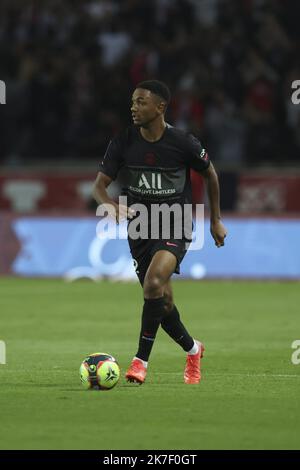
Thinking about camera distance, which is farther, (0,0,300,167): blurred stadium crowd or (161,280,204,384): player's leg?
(0,0,300,167): blurred stadium crowd

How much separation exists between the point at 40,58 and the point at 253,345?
1294 centimetres

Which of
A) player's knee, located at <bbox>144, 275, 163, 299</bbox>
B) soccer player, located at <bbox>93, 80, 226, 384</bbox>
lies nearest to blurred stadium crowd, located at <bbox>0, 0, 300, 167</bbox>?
soccer player, located at <bbox>93, 80, 226, 384</bbox>

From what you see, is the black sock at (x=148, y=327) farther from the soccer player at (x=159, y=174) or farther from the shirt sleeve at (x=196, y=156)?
the shirt sleeve at (x=196, y=156)

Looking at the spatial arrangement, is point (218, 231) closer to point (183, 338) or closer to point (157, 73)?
point (183, 338)

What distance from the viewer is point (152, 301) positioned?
9.20 m

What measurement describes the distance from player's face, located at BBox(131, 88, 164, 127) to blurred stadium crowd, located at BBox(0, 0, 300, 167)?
41.5ft

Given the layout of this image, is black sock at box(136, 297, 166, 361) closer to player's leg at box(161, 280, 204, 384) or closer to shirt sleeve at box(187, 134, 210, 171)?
player's leg at box(161, 280, 204, 384)

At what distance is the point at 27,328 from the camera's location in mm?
13906

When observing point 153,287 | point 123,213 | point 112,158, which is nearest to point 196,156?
point 112,158

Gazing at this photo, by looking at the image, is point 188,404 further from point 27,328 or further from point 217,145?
point 217,145

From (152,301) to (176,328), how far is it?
49cm

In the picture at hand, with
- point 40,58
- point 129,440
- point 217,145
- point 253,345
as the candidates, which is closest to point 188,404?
point 129,440

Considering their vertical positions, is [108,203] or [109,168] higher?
[109,168]

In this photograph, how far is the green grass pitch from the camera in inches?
280
